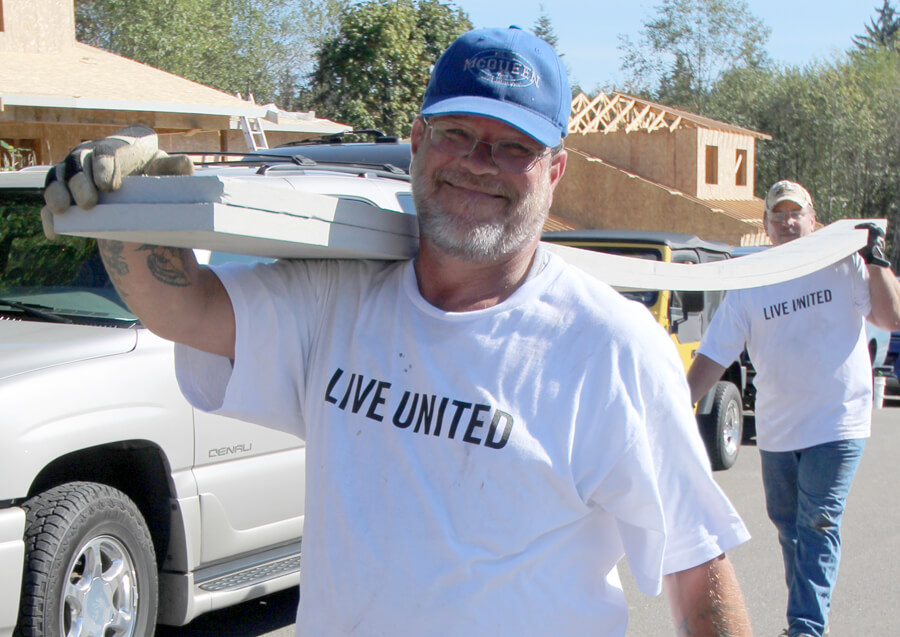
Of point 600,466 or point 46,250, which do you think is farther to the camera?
point 46,250

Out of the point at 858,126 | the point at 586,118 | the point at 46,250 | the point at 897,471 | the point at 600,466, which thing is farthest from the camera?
the point at 858,126

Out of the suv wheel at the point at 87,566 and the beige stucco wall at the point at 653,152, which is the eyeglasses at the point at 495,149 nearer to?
the suv wheel at the point at 87,566

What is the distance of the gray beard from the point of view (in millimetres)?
1895

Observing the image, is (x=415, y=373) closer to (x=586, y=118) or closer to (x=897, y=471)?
(x=897, y=471)

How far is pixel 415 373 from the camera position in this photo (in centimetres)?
187

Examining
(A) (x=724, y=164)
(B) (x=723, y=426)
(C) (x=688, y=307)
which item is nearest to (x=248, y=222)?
(C) (x=688, y=307)

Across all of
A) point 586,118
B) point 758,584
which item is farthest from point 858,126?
point 758,584

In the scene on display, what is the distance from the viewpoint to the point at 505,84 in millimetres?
1899

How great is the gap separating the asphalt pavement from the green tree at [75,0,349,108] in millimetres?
23259

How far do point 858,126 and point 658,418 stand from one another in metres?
37.6

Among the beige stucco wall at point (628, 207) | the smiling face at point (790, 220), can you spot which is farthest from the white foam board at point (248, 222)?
the beige stucco wall at point (628, 207)

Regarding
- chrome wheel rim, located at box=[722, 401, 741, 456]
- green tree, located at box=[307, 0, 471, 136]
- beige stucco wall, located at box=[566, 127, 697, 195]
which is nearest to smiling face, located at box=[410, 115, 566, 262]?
chrome wheel rim, located at box=[722, 401, 741, 456]

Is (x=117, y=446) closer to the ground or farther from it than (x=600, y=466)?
closer to the ground

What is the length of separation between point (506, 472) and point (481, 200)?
0.52 m
